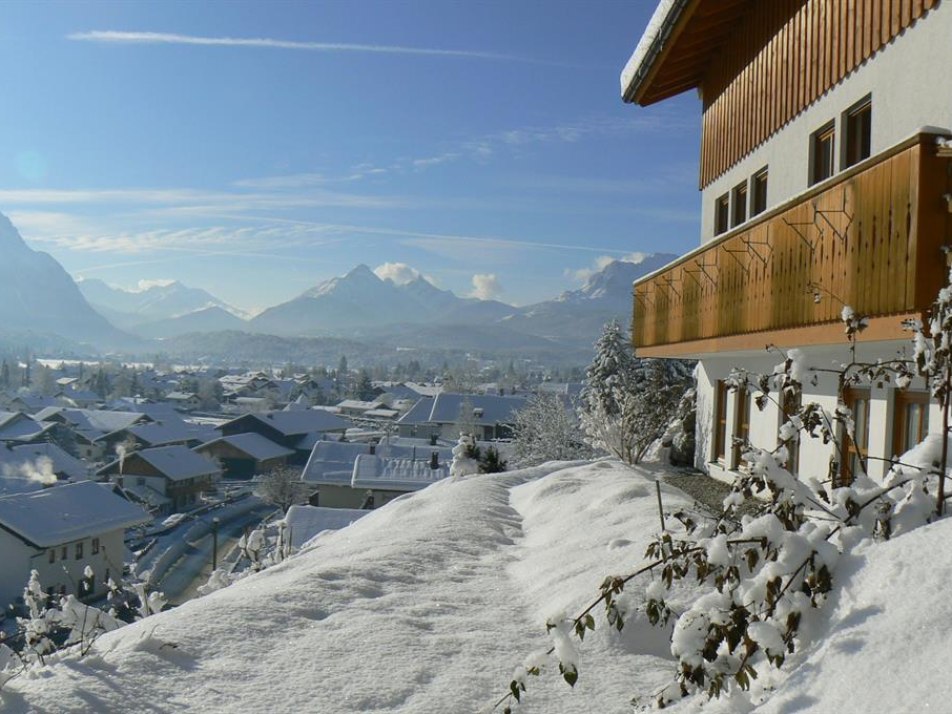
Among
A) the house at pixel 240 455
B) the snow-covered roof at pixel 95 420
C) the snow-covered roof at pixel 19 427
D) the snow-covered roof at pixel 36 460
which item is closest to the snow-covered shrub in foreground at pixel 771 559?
the snow-covered roof at pixel 36 460

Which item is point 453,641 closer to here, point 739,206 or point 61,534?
point 739,206

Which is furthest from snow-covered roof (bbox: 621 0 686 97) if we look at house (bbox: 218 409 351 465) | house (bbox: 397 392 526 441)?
house (bbox: 218 409 351 465)

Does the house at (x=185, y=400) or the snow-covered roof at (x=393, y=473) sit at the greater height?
the snow-covered roof at (x=393, y=473)

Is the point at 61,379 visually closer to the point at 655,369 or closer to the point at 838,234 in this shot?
the point at 655,369

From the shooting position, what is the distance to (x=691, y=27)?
42.6 feet

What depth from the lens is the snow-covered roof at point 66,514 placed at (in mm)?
35156

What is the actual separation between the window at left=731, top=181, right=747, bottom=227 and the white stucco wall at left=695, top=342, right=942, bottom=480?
7.39ft

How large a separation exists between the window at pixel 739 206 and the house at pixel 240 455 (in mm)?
65138

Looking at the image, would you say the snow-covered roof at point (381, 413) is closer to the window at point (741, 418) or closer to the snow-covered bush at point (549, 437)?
the snow-covered bush at point (549, 437)

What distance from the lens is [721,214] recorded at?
1508cm

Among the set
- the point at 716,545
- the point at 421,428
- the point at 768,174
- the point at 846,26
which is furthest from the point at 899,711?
the point at 421,428

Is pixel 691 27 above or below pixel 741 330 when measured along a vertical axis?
above

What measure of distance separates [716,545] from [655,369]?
37388 millimetres

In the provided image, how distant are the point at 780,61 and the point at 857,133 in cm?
238
